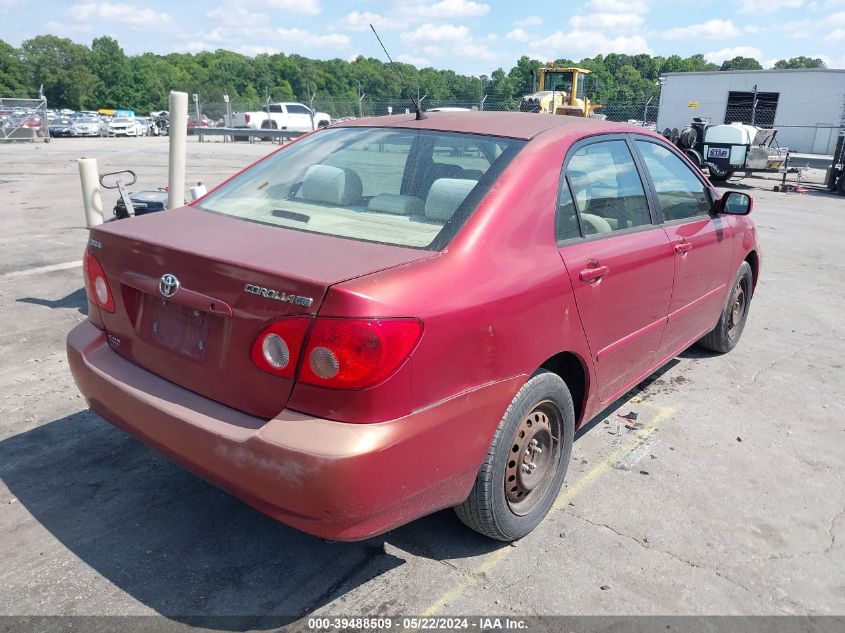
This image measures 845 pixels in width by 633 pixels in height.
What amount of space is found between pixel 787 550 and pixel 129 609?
265 centimetres

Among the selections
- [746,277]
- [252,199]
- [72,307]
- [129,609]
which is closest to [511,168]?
[252,199]

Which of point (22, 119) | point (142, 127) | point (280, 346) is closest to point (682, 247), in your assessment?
point (280, 346)

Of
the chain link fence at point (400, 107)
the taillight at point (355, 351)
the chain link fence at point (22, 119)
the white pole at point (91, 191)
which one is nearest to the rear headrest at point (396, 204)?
the taillight at point (355, 351)

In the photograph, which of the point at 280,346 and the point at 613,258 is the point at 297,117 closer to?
the point at 613,258

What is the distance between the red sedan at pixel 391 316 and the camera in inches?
81.6

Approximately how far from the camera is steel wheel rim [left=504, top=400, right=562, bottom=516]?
107 inches

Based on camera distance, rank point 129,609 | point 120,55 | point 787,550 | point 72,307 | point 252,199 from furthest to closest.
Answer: point 120,55, point 72,307, point 252,199, point 787,550, point 129,609

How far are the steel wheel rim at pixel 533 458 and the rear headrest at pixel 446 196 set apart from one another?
87 centimetres

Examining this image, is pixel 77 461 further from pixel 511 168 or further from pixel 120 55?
pixel 120 55


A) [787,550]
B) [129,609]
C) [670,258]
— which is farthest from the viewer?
[670,258]

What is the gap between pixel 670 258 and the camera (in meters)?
3.59

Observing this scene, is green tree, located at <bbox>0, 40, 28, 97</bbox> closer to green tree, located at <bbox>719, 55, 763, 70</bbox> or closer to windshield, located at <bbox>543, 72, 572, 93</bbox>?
windshield, located at <bbox>543, 72, 572, 93</bbox>

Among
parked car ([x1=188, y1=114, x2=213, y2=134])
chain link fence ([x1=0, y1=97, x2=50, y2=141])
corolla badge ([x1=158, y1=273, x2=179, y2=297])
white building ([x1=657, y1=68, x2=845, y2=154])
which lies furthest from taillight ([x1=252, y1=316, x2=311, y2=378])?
parked car ([x1=188, y1=114, x2=213, y2=134])

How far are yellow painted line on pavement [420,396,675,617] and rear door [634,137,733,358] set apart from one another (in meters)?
0.41
